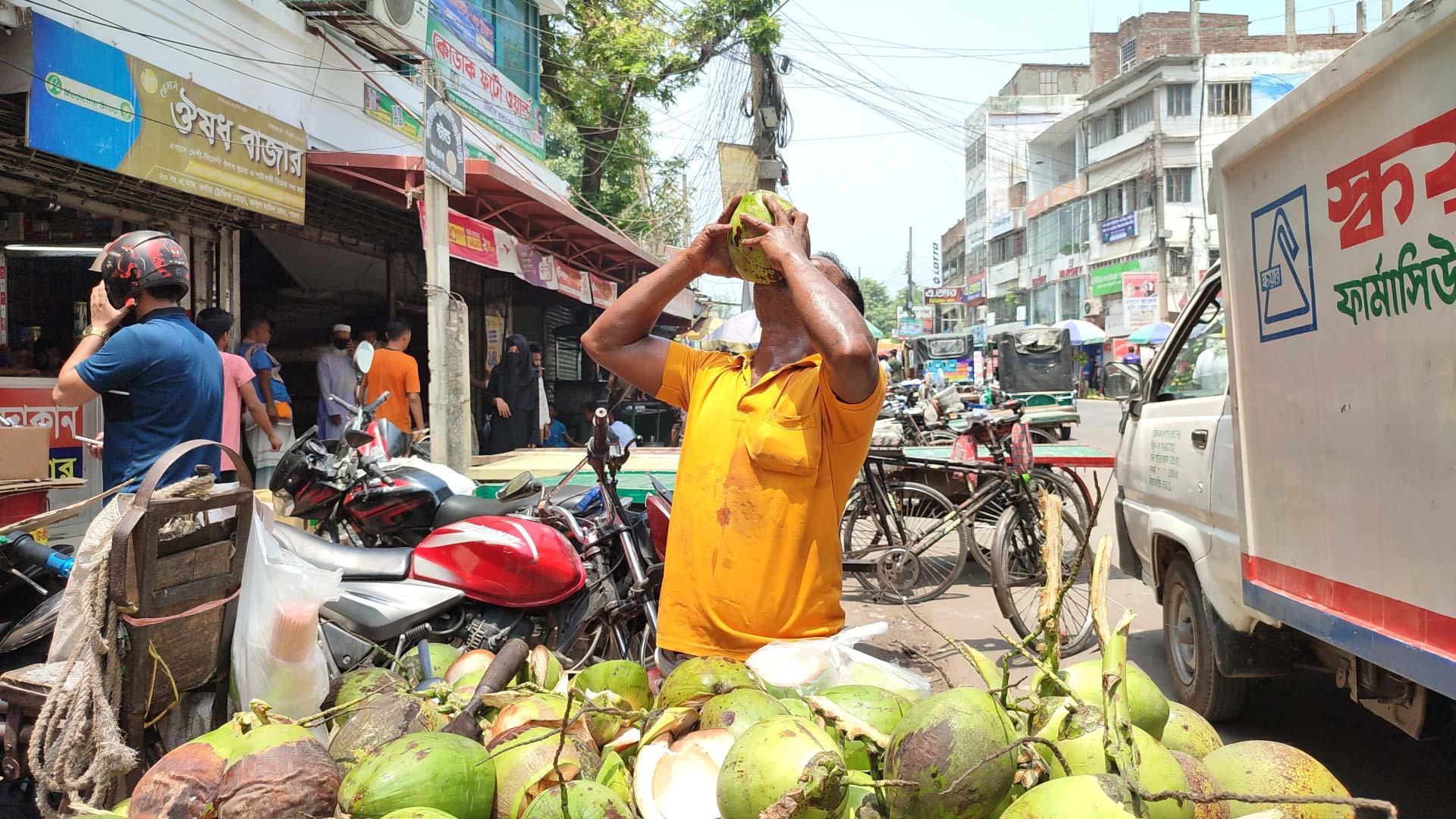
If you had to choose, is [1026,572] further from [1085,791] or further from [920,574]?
[1085,791]

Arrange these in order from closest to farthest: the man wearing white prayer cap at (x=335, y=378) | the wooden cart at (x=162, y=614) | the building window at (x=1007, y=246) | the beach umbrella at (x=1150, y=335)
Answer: the wooden cart at (x=162, y=614)
the man wearing white prayer cap at (x=335, y=378)
the beach umbrella at (x=1150, y=335)
the building window at (x=1007, y=246)

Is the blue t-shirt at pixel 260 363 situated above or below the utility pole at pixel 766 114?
below

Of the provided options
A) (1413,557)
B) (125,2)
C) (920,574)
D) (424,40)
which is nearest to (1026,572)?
(920,574)

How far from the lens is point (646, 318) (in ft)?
7.61

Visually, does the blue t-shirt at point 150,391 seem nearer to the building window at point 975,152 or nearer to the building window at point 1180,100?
the building window at point 1180,100

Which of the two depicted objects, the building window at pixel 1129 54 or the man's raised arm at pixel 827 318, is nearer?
the man's raised arm at pixel 827 318

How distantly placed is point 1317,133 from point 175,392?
358 centimetres

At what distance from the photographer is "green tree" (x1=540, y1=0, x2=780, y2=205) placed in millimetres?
16125

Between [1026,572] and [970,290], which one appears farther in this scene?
[970,290]

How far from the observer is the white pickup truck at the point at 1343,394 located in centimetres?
204

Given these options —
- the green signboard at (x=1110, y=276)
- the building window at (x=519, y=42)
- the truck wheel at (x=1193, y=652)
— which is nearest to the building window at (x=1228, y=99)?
the green signboard at (x=1110, y=276)

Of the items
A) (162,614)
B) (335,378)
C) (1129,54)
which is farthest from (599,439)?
(1129,54)

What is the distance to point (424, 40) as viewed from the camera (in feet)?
31.5

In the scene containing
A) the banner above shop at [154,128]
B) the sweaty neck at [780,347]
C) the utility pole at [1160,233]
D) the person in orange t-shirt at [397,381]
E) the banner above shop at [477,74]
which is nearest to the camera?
the sweaty neck at [780,347]
